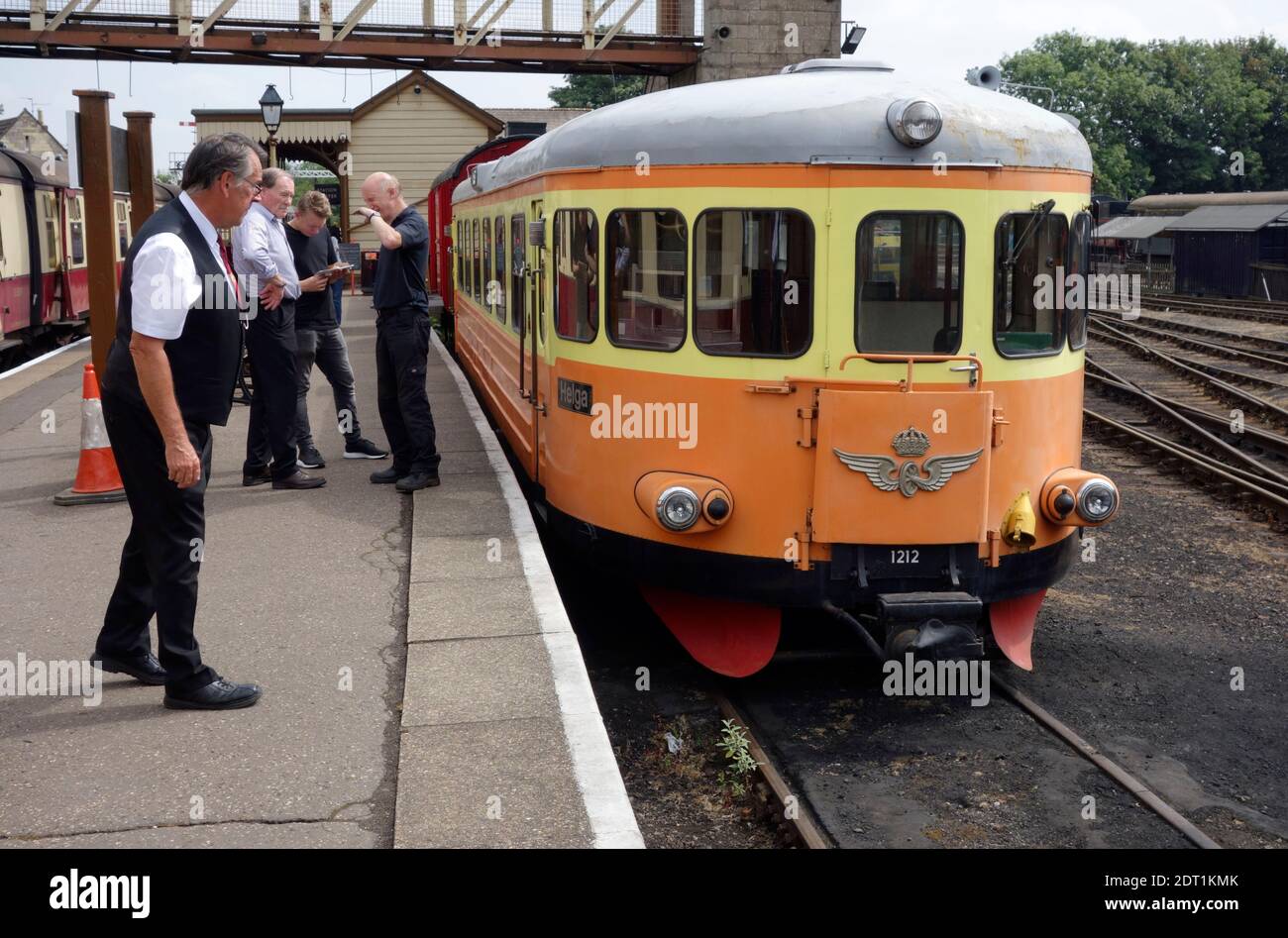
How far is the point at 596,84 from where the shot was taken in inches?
3118

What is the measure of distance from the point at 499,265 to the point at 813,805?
601 cm

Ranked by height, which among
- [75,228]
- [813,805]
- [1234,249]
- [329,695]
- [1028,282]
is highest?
[75,228]

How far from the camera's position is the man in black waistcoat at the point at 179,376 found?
14.4ft

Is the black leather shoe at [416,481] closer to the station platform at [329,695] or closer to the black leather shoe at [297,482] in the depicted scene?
the station platform at [329,695]

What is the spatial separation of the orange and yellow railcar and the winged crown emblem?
0.01 meters

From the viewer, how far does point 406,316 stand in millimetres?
8484

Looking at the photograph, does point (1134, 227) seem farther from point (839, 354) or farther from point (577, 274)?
point (839, 354)

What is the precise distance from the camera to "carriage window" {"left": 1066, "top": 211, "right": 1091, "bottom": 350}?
6.43 m

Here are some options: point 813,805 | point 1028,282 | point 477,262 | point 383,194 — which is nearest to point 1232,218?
point 477,262

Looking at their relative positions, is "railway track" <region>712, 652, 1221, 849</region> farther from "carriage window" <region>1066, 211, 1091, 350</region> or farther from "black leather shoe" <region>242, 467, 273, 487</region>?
"black leather shoe" <region>242, 467, 273, 487</region>

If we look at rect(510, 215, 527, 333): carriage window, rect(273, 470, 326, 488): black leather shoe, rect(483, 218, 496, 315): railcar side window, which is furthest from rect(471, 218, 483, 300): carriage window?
rect(273, 470, 326, 488): black leather shoe

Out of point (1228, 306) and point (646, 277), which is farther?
point (1228, 306)

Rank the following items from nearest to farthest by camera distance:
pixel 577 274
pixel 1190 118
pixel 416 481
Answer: pixel 577 274, pixel 416 481, pixel 1190 118
